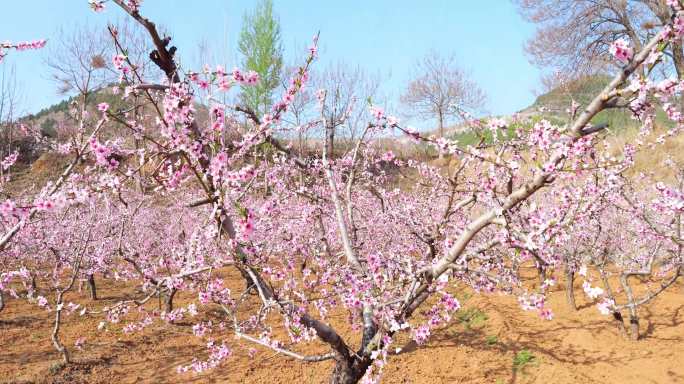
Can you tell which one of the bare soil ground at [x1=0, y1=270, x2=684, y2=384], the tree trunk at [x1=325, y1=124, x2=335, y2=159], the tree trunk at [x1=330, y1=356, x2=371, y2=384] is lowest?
the bare soil ground at [x1=0, y1=270, x2=684, y2=384]

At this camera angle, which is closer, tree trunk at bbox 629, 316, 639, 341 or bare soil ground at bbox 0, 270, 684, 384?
bare soil ground at bbox 0, 270, 684, 384

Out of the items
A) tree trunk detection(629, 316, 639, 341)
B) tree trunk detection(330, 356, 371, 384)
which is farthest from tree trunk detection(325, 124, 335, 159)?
tree trunk detection(629, 316, 639, 341)

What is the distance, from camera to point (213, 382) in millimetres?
5566

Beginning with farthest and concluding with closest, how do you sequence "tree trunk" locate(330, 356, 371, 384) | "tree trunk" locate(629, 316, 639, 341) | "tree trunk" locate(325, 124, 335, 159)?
"tree trunk" locate(629, 316, 639, 341)
"tree trunk" locate(325, 124, 335, 159)
"tree trunk" locate(330, 356, 371, 384)

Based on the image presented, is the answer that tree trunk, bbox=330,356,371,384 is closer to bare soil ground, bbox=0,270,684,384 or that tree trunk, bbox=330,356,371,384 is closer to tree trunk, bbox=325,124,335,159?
bare soil ground, bbox=0,270,684,384

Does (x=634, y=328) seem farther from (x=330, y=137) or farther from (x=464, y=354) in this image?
(x=330, y=137)

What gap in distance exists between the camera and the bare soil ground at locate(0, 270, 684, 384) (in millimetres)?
5203

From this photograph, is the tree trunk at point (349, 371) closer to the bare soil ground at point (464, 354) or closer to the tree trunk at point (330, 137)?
the bare soil ground at point (464, 354)

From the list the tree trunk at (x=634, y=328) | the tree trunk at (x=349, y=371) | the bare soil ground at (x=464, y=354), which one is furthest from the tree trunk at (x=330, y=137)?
the tree trunk at (x=634, y=328)

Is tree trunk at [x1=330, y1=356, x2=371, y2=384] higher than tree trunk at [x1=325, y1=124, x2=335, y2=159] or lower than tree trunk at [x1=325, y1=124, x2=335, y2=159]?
lower

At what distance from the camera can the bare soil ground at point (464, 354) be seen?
5.20m

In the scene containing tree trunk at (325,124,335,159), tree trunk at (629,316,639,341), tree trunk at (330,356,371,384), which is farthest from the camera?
tree trunk at (629,316,639,341)

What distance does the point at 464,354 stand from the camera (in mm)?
5953

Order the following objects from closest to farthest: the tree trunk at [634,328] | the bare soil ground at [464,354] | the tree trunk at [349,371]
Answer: the tree trunk at [349,371]
the bare soil ground at [464,354]
the tree trunk at [634,328]
